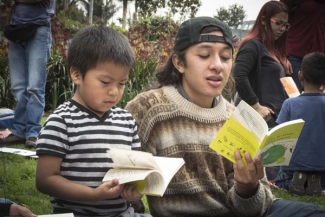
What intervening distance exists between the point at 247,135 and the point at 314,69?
7.21 feet

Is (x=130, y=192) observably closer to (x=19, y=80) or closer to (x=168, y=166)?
(x=168, y=166)

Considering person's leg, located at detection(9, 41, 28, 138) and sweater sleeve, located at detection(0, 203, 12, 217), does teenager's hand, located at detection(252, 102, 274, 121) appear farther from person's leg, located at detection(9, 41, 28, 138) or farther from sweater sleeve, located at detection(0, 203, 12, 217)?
sweater sleeve, located at detection(0, 203, 12, 217)

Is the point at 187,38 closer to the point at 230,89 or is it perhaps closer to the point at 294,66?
the point at 230,89

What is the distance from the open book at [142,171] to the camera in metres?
A: 1.53

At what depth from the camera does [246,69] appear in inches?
144

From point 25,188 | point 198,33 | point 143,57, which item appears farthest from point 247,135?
point 143,57

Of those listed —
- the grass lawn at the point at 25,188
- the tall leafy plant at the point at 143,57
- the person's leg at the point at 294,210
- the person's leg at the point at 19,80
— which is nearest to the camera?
the person's leg at the point at 294,210

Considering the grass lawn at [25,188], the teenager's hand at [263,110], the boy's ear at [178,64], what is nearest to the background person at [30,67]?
the grass lawn at [25,188]

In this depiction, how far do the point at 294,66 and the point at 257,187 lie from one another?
252 cm

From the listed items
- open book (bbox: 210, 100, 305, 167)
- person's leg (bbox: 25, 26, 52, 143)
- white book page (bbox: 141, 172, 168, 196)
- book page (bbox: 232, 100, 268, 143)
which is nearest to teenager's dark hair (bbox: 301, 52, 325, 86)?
person's leg (bbox: 25, 26, 52, 143)

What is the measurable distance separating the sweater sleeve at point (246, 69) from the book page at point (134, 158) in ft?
A: 7.12

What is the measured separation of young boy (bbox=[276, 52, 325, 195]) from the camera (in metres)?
3.73

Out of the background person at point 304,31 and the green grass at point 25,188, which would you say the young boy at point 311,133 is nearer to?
the green grass at point 25,188

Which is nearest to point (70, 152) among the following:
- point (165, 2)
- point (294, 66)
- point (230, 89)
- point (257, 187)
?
point (257, 187)
